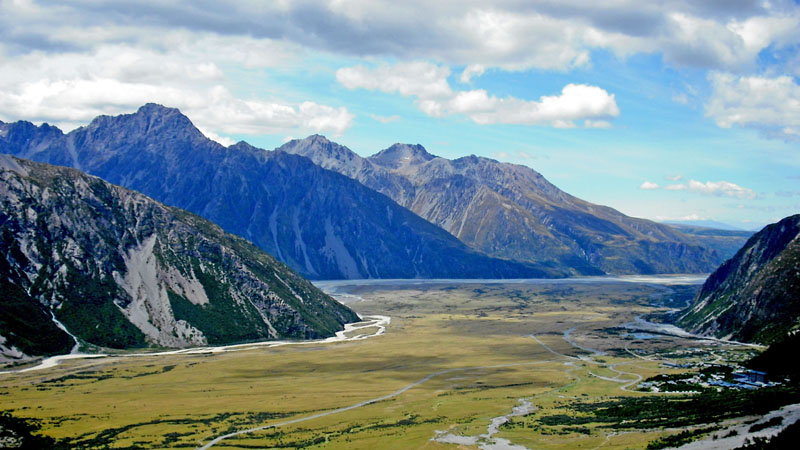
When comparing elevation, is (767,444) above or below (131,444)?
above

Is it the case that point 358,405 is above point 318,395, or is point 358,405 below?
below

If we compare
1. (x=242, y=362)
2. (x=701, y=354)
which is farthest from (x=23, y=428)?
(x=701, y=354)

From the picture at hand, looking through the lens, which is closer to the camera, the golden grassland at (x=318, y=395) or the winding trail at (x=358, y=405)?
the golden grassland at (x=318, y=395)

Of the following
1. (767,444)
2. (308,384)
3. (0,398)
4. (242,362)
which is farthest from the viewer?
(242,362)

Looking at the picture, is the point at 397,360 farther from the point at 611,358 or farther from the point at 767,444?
the point at 767,444

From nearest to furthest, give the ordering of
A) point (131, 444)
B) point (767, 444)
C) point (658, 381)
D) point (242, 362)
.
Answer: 1. point (767, 444)
2. point (131, 444)
3. point (658, 381)
4. point (242, 362)

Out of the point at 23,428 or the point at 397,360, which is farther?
the point at 397,360

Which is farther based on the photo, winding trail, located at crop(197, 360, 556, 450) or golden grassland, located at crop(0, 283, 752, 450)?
winding trail, located at crop(197, 360, 556, 450)

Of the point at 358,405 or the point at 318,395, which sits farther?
the point at 318,395
